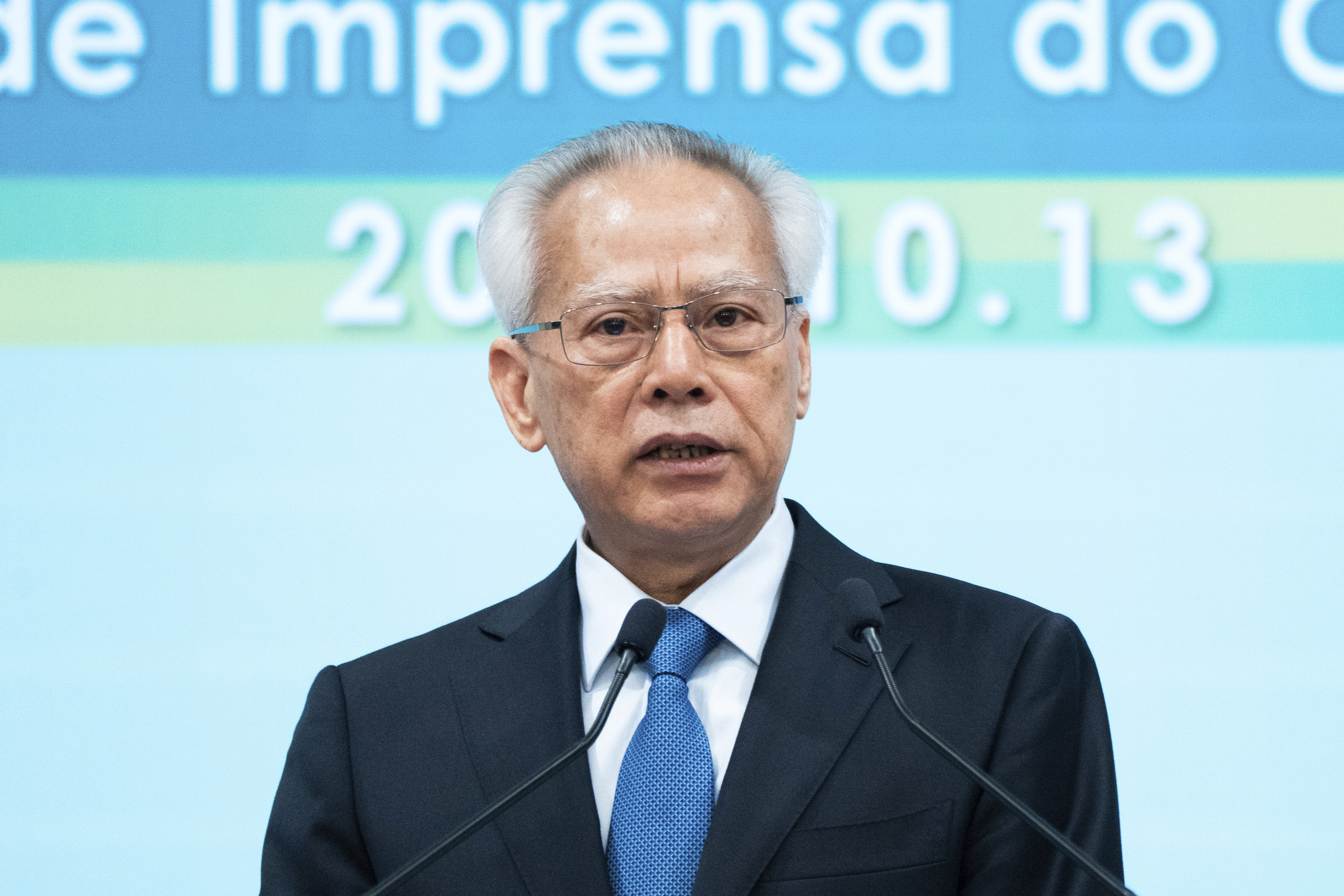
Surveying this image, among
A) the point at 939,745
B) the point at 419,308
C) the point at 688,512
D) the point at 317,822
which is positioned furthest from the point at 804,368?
the point at 419,308

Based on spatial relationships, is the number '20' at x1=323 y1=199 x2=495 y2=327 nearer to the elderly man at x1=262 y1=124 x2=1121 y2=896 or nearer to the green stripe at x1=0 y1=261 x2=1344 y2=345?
the green stripe at x1=0 y1=261 x2=1344 y2=345

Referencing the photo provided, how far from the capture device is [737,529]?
Answer: 5.17ft

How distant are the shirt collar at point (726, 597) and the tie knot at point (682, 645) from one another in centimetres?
1

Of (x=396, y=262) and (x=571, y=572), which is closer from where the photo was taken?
(x=571, y=572)

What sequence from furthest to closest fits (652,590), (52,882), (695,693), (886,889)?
(52,882) < (652,590) < (695,693) < (886,889)

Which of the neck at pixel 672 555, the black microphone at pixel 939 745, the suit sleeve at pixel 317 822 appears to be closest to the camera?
the black microphone at pixel 939 745

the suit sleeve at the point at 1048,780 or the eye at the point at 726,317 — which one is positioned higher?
the eye at the point at 726,317

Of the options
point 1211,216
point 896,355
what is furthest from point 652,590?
point 1211,216

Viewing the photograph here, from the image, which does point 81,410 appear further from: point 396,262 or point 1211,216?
point 1211,216

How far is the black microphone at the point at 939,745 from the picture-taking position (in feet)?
3.60

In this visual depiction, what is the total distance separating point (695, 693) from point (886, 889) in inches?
11.7

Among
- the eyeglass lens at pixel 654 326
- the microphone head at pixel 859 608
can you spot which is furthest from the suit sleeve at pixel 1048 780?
the eyeglass lens at pixel 654 326

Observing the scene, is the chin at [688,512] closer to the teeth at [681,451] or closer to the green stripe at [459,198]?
the teeth at [681,451]

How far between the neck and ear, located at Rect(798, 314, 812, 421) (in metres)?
0.15
